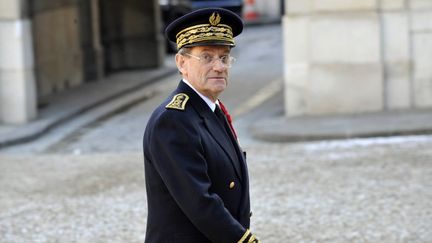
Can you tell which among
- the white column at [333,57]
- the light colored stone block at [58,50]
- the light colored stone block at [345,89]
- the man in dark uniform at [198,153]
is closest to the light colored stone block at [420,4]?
the white column at [333,57]

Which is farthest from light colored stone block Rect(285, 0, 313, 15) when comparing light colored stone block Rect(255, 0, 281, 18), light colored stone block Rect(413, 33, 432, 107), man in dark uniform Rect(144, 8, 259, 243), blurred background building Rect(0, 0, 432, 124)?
light colored stone block Rect(255, 0, 281, 18)

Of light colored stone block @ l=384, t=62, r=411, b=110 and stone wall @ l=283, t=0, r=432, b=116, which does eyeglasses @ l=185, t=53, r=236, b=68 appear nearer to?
stone wall @ l=283, t=0, r=432, b=116

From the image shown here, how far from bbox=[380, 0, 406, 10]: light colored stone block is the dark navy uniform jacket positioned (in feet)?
32.2

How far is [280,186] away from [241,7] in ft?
69.1

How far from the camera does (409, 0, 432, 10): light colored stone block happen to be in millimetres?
12812

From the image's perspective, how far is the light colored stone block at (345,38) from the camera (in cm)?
1291

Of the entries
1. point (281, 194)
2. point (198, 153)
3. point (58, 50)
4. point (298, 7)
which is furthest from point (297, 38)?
point (198, 153)

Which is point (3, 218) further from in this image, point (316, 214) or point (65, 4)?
point (65, 4)

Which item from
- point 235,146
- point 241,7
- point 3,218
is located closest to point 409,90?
point 3,218

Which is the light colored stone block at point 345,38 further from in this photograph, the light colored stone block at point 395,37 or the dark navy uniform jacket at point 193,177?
the dark navy uniform jacket at point 193,177

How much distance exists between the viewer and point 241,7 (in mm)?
29375

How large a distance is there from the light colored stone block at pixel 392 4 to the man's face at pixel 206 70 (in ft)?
32.4

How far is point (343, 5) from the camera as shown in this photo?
42.6 feet

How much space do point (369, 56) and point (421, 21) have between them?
88 centimetres
